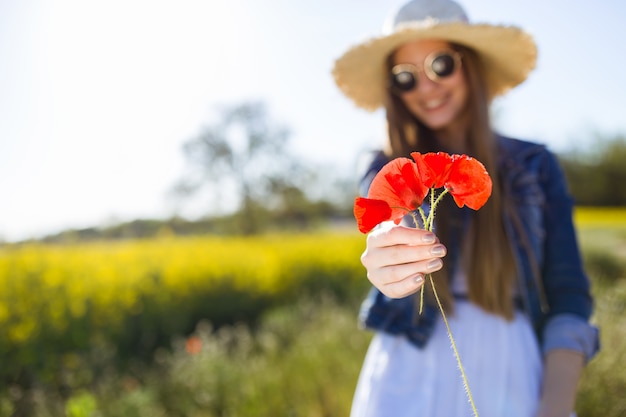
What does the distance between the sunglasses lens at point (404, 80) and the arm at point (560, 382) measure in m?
0.83

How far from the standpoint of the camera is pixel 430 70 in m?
1.53

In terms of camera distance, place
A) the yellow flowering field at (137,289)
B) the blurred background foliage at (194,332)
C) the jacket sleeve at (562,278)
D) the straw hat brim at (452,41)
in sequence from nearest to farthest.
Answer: the jacket sleeve at (562,278)
the straw hat brim at (452,41)
the blurred background foliage at (194,332)
the yellow flowering field at (137,289)

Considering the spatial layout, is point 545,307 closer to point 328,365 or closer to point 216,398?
point 328,365

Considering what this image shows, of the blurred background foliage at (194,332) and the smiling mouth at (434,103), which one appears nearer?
the smiling mouth at (434,103)

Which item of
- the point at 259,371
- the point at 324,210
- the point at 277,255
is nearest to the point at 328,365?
the point at 259,371

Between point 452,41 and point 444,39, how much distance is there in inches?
2.2

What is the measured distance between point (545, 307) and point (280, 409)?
196 cm

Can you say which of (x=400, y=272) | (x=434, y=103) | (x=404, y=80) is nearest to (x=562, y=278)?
(x=434, y=103)

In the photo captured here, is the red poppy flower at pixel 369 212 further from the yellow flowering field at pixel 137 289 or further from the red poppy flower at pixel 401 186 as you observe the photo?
the yellow flowering field at pixel 137 289

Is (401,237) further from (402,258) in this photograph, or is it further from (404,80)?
(404,80)

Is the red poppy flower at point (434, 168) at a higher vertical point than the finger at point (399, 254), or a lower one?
higher

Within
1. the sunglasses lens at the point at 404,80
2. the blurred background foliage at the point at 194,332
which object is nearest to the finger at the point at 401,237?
the sunglasses lens at the point at 404,80

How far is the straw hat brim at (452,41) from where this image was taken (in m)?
1.46

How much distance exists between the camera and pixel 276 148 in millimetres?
19516
